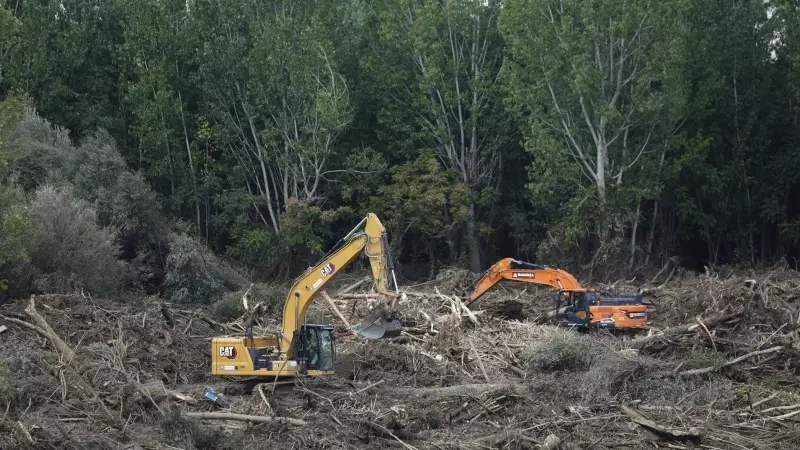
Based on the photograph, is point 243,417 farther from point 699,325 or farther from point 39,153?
point 39,153

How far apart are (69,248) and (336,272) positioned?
480 inches

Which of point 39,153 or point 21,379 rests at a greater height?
point 39,153

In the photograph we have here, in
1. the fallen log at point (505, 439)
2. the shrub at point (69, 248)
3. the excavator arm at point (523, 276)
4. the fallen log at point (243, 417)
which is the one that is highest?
the shrub at point (69, 248)

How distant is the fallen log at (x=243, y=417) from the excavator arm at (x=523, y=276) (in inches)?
386

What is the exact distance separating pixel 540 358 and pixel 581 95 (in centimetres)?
1959

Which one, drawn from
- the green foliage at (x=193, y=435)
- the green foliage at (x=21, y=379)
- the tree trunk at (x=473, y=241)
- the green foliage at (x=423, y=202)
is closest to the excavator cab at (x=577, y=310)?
the green foliage at (x=193, y=435)

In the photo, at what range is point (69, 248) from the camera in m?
27.4

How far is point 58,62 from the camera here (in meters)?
41.6

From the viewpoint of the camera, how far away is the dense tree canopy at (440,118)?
3741 centimetres

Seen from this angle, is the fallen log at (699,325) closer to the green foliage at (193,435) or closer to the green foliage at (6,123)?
the green foliage at (193,435)

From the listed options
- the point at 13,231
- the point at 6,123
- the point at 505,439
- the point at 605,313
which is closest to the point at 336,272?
the point at 505,439

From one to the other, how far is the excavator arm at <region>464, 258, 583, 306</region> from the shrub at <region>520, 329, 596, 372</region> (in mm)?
4417

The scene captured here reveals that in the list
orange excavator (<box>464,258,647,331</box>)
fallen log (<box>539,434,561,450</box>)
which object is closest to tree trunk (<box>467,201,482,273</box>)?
orange excavator (<box>464,258,647,331</box>)

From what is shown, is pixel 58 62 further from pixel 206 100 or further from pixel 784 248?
pixel 784 248
